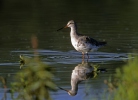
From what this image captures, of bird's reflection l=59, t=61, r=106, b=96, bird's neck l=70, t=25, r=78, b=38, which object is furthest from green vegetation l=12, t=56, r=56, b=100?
bird's neck l=70, t=25, r=78, b=38

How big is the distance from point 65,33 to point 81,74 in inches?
266

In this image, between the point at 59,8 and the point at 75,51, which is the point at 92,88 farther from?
the point at 59,8

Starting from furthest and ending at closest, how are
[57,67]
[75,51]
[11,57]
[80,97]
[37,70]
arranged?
[75,51]
[11,57]
[57,67]
[80,97]
[37,70]

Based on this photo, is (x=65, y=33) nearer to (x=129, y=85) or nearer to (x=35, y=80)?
(x=129, y=85)

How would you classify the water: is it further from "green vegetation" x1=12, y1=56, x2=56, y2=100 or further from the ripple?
"green vegetation" x1=12, y1=56, x2=56, y2=100

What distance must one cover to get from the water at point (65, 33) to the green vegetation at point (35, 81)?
7.73 feet

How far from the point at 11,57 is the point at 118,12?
10.5m

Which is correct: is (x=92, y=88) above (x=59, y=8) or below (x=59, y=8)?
below

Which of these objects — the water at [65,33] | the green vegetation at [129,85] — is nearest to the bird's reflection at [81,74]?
the water at [65,33]

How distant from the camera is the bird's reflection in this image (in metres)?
10.3

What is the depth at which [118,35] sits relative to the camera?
57.1 ft

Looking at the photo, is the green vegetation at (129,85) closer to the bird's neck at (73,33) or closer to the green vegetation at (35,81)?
the green vegetation at (35,81)

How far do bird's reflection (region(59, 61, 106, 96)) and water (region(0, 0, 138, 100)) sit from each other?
0.37 feet

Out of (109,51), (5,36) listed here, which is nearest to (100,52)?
(109,51)
